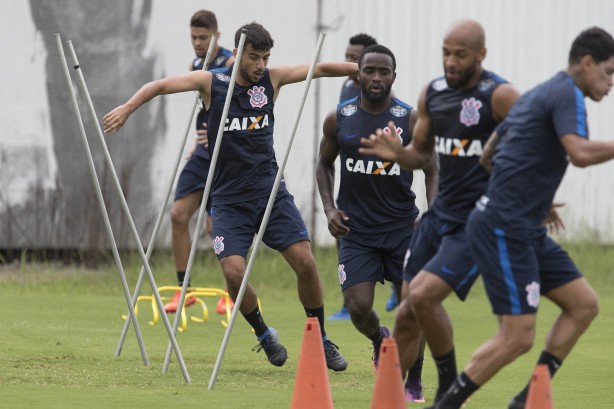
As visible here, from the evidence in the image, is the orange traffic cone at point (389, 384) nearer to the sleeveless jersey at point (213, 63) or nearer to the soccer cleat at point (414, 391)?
the soccer cleat at point (414, 391)

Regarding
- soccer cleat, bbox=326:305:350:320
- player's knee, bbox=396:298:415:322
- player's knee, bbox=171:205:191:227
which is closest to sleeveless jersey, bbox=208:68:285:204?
player's knee, bbox=396:298:415:322

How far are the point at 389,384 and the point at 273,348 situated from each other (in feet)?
9.24

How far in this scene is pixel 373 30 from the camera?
1761cm

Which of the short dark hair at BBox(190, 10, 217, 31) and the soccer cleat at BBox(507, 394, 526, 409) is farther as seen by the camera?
the short dark hair at BBox(190, 10, 217, 31)

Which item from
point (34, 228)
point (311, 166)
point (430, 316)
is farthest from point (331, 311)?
point (430, 316)

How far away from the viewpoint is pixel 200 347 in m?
11.1

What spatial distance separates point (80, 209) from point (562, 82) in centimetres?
1112

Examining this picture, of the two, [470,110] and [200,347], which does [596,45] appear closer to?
[470,110]

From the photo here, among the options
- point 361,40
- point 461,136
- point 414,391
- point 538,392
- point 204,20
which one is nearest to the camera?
point 538,392

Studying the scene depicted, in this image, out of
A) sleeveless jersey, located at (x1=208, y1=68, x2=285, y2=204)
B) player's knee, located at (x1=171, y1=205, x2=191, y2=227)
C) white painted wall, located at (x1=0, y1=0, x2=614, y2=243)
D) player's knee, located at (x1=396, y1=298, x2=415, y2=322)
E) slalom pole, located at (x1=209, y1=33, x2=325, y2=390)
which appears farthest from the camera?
white painted wall, located at (x1=0, y1=0, x2=614, y2=243)

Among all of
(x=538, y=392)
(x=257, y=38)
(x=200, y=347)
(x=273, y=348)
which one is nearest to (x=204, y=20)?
(x=200, y=347)

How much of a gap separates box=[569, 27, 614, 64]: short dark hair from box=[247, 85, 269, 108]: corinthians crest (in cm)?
341

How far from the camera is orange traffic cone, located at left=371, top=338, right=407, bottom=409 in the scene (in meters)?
6.86

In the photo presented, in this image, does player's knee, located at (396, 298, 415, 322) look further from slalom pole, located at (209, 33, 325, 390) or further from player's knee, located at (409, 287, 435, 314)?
slalom pole, located at (209, 33, 325, 390)
